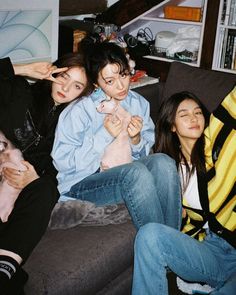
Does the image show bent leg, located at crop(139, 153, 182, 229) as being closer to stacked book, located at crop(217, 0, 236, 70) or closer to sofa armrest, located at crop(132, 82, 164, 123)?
sofa armrest, located at crop(132, 82, 164, 123)

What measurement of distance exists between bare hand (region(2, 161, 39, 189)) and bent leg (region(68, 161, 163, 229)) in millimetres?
236

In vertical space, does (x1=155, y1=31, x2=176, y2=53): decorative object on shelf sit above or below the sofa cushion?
above

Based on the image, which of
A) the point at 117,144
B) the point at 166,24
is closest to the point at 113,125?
the point at 117,144

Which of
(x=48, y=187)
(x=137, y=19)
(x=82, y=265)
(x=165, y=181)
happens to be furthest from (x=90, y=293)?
(x=137, y=19)

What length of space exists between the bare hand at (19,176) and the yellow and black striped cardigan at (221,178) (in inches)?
28.6

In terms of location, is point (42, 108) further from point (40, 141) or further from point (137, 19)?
point (137, 19)

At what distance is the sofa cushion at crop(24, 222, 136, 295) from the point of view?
1.36 meters

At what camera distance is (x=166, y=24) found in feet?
12.7

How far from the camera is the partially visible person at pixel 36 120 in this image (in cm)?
150

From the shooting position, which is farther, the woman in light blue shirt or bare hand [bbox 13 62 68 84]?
bare hand [bbox 13 62 68 84]

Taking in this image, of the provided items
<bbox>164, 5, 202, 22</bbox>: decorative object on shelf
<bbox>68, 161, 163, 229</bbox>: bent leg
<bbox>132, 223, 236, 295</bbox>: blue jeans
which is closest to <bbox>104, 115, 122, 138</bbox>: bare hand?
<bbox>68, 161, 163, 229</bbox>: bent leg

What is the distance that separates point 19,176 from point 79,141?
33 centimetres

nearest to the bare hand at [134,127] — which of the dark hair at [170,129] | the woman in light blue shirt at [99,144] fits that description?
the woman in light blue shirt at [99,144]

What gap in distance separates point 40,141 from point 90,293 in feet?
2.37
